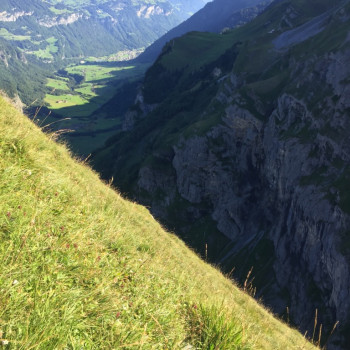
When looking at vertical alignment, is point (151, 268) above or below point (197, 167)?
above

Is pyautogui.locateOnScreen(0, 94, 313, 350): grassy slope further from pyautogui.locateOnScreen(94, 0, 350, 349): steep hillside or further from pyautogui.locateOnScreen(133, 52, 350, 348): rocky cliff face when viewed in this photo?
pyautogui.locateOnScreen(133, 52, 350, 348): rocky cliff face

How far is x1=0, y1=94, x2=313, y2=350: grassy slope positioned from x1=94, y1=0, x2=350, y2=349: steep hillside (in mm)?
43860

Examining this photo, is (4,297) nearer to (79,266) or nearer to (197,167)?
(79,266)

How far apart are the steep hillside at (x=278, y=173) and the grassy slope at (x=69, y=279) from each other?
43860 millimetres

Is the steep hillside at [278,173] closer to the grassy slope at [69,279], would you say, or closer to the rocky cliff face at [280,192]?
the rocky cliff face at [280,192]

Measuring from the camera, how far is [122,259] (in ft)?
24.6

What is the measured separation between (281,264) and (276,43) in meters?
83.8

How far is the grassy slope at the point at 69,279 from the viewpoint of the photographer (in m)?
4.79

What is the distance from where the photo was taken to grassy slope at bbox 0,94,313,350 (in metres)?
4.79

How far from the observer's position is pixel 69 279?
225 inches

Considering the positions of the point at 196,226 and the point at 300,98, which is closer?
the point at 300,98

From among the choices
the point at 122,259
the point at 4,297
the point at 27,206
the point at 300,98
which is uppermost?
the point at 27,206

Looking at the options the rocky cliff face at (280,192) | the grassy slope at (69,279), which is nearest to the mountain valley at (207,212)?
the grassy slope at (69,279)

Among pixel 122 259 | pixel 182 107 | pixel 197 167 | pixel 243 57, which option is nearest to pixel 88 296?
pixel 122 259
